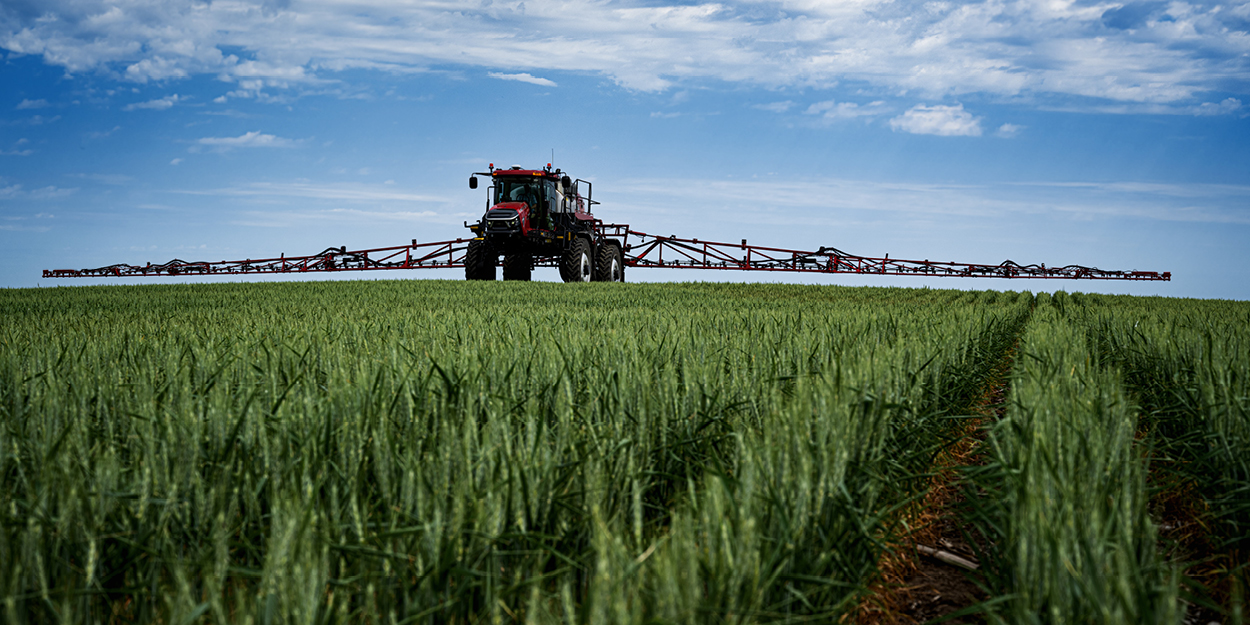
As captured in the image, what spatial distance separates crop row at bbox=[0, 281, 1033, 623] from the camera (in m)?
1.12

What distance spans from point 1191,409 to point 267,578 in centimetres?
310

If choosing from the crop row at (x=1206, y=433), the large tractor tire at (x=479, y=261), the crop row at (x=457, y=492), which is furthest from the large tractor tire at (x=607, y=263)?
the crop row at (x=457, y=492)

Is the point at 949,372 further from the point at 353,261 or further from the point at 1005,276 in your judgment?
the point at 1005,276

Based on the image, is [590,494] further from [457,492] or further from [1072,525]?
[1072,525]

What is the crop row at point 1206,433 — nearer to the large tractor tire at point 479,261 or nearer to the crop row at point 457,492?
the crop row at point 457,492

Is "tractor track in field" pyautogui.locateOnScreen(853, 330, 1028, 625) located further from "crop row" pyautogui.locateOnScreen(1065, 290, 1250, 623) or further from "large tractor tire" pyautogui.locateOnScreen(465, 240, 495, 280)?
"large tractor tire" pyautogui.locateOnScreen(465, 240, 495, 280)

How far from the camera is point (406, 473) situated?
140cm

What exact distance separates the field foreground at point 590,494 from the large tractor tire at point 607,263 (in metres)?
15.5

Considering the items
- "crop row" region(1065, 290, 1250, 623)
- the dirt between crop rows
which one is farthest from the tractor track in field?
"crop row" region(1065, 290, 1250, 623)

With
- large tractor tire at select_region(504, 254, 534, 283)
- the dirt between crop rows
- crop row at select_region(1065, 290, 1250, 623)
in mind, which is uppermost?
large tractor tire at select_region(504, 254, 534, 283)

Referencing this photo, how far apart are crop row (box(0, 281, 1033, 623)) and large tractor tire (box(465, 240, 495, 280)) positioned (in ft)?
44.4

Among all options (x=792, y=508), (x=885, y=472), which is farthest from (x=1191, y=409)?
(x=792, y=508)

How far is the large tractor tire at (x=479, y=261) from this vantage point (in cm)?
1637

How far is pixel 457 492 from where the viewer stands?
4.27 feet
